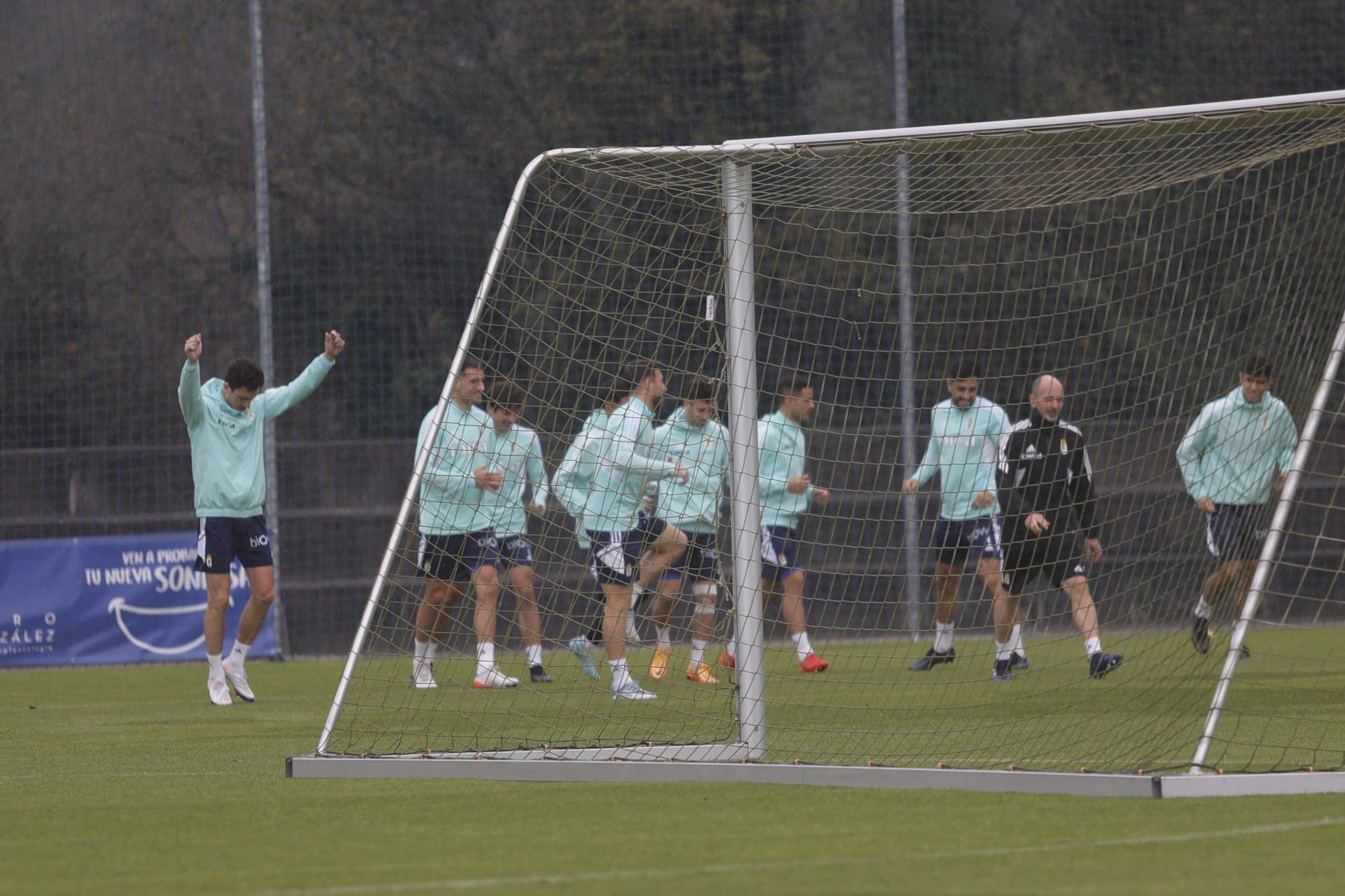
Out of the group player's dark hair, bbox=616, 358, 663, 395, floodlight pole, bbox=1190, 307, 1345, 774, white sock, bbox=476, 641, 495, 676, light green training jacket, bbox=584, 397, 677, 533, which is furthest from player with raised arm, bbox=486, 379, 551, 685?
floodlight pole, bbox=1190, 307, 1345, 774

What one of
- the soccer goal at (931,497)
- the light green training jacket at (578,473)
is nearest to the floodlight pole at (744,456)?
the soccer goal at (931,497)

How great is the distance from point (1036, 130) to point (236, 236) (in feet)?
32.7

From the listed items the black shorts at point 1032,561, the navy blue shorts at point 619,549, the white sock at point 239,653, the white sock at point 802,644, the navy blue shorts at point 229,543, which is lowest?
the white sock at point 239,653

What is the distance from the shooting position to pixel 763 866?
16.7 feet

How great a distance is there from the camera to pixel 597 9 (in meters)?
16.6

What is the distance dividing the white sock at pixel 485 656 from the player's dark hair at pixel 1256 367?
444 centimetres

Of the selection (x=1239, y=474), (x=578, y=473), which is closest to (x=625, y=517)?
(x=578, y=473)

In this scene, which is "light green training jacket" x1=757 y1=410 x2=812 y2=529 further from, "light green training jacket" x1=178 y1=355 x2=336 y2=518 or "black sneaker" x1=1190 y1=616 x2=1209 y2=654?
"black sneaker" x1=1190 y1=616 x2=1209 y2=654

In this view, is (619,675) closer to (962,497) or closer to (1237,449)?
(962,497)

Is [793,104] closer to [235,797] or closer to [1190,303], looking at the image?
[1190,303]

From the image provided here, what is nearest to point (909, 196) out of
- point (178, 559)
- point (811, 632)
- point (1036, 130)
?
point (1036, 130)

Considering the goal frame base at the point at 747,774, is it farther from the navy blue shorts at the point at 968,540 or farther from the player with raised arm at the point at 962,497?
the navy blue shorts at the point at 968,540

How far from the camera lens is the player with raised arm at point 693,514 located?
33.8ft

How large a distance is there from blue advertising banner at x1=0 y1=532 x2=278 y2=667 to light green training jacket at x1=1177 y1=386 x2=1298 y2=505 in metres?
7.14
